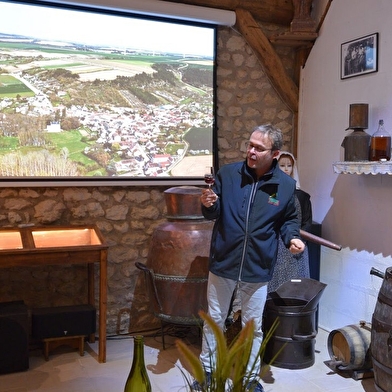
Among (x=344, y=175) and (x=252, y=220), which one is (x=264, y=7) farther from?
(x=252, y=220)

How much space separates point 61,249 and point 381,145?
7.29 ft

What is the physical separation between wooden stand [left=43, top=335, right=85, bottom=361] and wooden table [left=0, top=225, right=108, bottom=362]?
0.17 meters

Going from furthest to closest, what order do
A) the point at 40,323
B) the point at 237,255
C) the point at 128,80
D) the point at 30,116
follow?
the point at 128,80
the point at 30,116
the point at 40,323
the point at 237,255

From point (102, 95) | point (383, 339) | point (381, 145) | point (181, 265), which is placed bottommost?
point (383, 339)

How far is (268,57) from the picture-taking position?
440cm

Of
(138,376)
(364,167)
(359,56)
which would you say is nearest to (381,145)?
(364,167)

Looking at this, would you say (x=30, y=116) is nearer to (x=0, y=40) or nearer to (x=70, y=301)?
(x=0, y=40)

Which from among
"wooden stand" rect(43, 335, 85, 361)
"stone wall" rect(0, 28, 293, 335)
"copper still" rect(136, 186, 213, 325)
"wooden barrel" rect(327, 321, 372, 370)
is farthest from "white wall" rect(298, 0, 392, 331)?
"wooden stand" rect(43, 335, 85, 361)

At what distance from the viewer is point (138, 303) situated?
4109mm

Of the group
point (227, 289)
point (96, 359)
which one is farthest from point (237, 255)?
point (96, 359)

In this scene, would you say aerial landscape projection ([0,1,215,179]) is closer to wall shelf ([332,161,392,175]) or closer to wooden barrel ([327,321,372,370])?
wall shelf ([332,161,392,175])

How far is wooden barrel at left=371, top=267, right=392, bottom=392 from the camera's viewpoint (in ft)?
8.88

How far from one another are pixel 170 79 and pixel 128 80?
0.35m

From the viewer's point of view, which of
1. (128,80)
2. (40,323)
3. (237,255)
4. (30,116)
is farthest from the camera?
(128,80)
